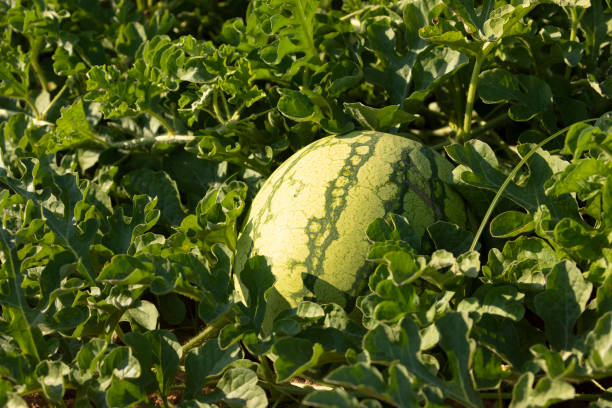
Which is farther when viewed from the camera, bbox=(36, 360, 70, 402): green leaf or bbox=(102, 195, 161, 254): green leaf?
bbox=(102, 195, 161, 254): green leaf

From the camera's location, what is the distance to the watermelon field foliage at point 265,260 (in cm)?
166

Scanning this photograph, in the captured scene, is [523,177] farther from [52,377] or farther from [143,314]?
[52,377]

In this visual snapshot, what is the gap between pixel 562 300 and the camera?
1695 millimetres

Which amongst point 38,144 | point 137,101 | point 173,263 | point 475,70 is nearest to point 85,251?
point 173,263

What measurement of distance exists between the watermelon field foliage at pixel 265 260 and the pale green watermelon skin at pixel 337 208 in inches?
2.5

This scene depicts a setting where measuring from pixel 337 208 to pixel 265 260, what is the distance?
265 millimetres

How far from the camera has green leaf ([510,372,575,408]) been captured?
1404 mm

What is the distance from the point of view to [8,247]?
1.94 metres

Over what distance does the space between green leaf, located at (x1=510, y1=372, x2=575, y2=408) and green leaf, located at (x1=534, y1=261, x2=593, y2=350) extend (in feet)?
0.83

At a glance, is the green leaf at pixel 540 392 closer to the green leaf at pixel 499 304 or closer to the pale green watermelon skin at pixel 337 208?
the green leaf at pixel 499 304

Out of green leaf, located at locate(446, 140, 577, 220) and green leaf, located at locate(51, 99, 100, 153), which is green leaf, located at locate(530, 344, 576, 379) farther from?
green leaf, located at locate(51, 99, 100, 153)

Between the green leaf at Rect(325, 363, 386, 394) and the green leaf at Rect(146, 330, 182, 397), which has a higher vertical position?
the green leaf at Rect(325, 363, 386, 394)

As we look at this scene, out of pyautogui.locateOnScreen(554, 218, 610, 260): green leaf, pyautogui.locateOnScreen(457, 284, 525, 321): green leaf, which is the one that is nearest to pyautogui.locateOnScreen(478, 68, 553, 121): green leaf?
pyautogui.locateOnScreen(554, 218, 610, 260): green leaf

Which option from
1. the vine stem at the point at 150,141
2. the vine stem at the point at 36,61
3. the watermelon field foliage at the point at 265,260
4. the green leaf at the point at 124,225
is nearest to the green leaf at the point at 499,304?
the watermelon field foliage at the point at 265,260
